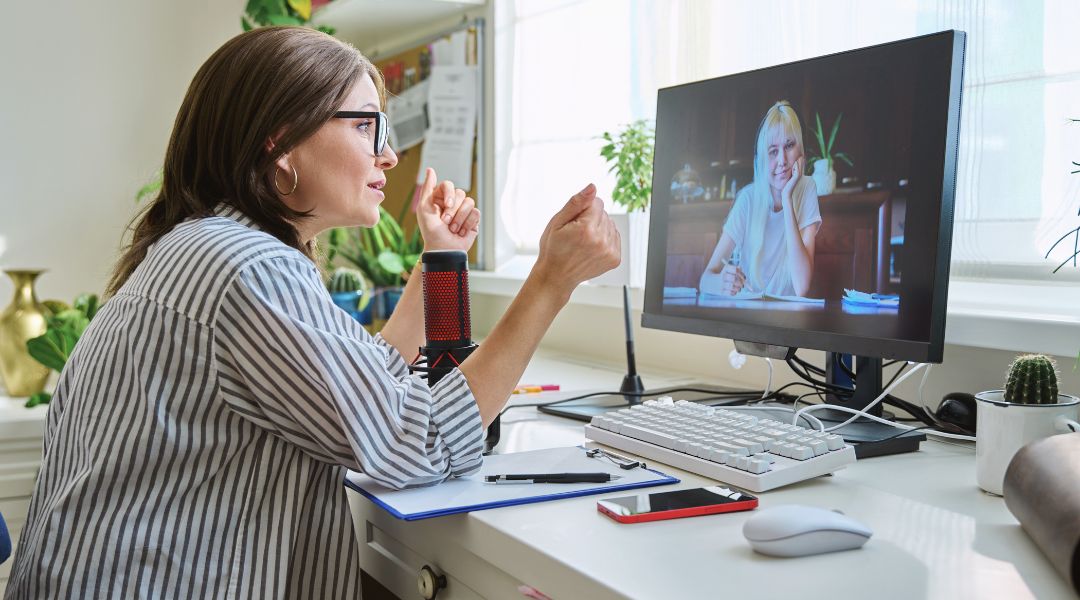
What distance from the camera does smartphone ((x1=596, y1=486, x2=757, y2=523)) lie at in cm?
84

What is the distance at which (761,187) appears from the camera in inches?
49.4

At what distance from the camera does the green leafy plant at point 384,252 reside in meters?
2.40

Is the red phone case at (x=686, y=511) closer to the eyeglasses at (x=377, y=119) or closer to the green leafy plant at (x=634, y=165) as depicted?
the eyeglasses at (x=377, y=119)

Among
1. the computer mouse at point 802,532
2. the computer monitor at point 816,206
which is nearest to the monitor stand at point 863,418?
the computer monitor at point 816,206

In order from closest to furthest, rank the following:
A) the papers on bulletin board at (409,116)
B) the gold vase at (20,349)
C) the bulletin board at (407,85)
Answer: the gold vase at (20,349) < the bulletin board at (407,85) < the papers on bulletin board at (409,116)

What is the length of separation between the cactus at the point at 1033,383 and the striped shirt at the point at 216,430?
0.52m

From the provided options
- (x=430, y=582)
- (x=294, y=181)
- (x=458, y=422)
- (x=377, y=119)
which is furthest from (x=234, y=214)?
(x=430, y=582)

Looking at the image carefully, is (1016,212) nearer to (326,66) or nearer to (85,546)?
(326,66)

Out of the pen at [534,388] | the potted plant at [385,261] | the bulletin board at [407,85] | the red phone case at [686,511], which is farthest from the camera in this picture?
the bulletin board at [407,85]

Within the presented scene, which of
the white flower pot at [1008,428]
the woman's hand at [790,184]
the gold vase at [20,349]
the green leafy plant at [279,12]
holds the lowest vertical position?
the gold vase at [20,349]

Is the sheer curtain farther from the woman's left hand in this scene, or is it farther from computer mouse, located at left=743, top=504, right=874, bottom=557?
computer mouse, located at left=743, top=504, right=874, bottom=557

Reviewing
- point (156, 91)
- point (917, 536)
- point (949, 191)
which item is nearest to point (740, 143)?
point (949, 191)

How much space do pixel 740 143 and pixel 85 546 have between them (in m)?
0.89

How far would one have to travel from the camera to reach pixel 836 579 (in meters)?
0.69
